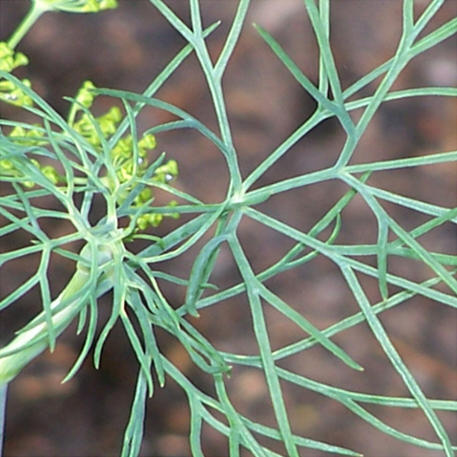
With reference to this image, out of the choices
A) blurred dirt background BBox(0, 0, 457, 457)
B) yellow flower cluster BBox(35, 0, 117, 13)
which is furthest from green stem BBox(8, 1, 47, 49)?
blurred dirt background BBox(0, 0, 457, 457)

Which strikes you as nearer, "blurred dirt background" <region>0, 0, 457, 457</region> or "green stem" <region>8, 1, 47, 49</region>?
"green stem" <region>8, 1, 47, 49</region>

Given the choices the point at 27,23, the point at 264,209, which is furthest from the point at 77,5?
the point at 264,209

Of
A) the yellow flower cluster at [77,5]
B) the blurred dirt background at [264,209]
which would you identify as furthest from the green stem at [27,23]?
the blurred dirt background at [264,209]

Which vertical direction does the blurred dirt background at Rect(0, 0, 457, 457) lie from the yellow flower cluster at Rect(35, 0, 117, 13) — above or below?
below

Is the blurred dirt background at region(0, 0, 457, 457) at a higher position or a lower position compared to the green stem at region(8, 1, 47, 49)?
lower

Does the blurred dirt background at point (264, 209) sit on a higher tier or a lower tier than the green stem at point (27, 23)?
lower

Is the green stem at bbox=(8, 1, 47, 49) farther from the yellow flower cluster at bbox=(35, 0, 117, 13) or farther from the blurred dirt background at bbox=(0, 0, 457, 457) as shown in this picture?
the blurred dirt background at bbox=(0, 0, 457, 457)

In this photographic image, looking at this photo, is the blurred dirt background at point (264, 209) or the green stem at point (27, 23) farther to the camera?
the blurred dirt background at point (264, 209)

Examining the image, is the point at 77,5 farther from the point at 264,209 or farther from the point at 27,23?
the point at 264,209

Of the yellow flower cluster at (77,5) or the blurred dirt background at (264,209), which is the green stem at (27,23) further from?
the blurred dirt background at (264,209)
